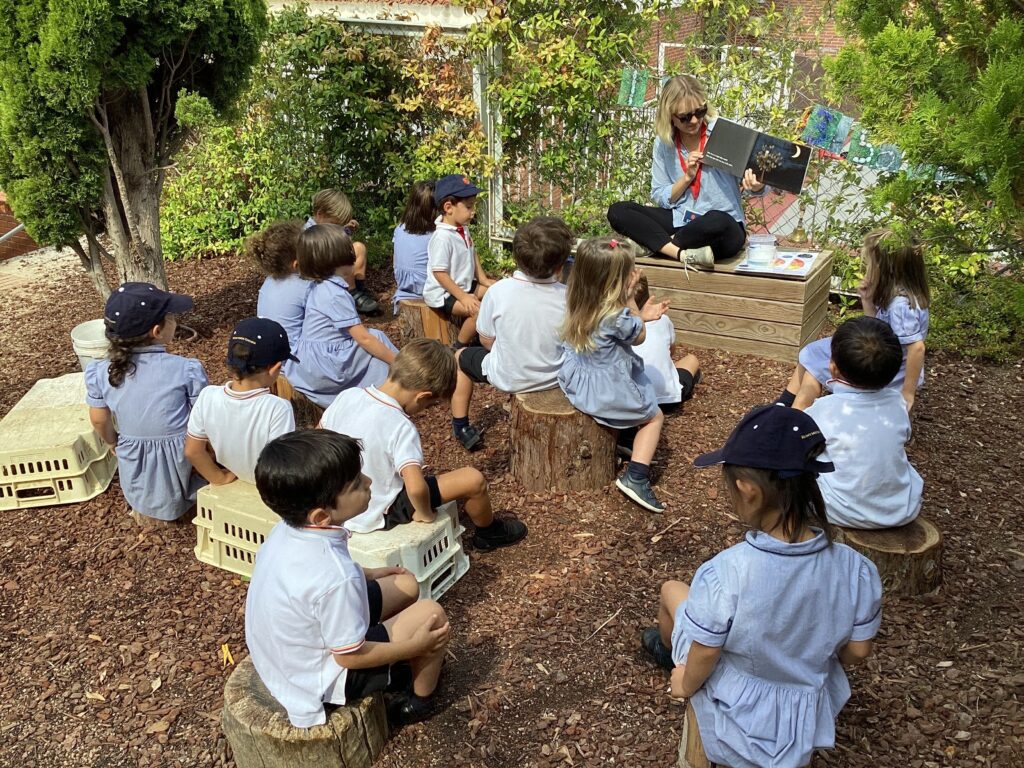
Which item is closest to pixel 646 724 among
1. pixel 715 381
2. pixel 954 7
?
pixel 954 7

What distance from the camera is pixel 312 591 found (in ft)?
8.44

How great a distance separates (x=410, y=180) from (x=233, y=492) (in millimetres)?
4824

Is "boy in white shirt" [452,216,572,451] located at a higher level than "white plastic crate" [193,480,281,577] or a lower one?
higher

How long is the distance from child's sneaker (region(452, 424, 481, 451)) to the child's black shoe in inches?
84.3

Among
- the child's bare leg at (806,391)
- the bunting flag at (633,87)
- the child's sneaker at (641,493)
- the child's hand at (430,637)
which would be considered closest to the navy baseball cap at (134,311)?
the child's hand at (430,637)

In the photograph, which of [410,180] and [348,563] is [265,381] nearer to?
[348,563]

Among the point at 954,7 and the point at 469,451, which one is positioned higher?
the point at 954,7

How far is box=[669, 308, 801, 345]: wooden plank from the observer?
236 inches

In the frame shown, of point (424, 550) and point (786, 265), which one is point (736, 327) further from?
point (424, 550)

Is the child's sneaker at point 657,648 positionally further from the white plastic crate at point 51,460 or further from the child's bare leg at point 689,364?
the white plastic crate at point 51,460

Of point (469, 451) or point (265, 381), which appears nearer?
point (265, 381)

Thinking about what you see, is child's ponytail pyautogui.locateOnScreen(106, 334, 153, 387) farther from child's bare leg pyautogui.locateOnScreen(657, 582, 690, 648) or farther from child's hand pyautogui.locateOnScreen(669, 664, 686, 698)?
child's hand pyautogui.locateOnScreen(669, 664, 686, 698)

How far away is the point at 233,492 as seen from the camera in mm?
3943

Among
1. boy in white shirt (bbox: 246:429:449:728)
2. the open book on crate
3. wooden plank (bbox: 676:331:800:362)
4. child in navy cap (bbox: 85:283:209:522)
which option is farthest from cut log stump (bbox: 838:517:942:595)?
child in navy cap (bbox: 85:283:209:522)
